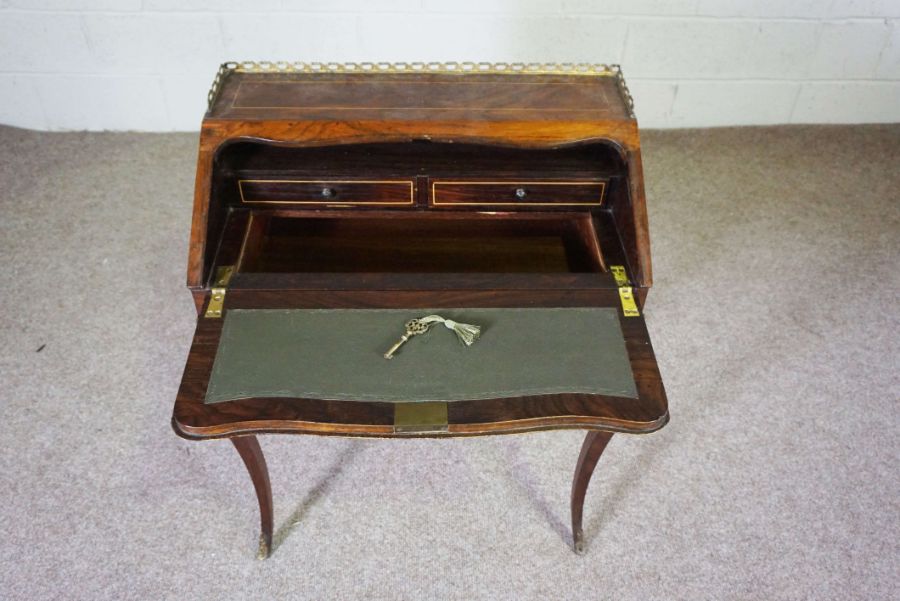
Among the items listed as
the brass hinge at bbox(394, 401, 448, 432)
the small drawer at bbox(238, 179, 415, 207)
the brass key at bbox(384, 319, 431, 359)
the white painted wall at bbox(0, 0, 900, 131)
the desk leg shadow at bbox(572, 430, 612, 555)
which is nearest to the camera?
→ the brass hinge at bbox(394, 401, 448, 432)

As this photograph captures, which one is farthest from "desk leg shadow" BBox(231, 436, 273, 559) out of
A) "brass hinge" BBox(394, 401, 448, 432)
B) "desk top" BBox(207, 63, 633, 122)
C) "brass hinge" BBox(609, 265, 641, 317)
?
"brass hinge" BBox(609, 265, 641, 317)

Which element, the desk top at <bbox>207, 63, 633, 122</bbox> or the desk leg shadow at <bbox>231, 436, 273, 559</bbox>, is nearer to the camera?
the desk leg shadow at <bbox>231, 436, 273, 559</bbox>

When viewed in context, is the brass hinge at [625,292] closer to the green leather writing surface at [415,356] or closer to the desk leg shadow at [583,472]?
the green leather writing surface at [415,356]

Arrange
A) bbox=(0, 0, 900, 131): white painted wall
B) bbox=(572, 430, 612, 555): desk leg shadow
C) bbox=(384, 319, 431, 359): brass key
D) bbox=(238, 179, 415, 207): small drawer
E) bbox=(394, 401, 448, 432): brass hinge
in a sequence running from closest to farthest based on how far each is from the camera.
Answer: bbox=(394, 401, 448, 432): brass hinge, bbox=(384, 319, 431, 359): brass key, bbox=(572, 430, 612, 555): desk leg shadow, bbox=(238, 179, 415, 207): small drawer, bbox=(0, 0, 900, 131): white painted wall

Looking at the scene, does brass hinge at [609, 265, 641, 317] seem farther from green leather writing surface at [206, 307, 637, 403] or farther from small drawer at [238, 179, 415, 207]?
small drawer at [238, 179, 415, 207]

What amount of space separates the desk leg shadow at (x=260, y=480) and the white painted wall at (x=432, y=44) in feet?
5.69

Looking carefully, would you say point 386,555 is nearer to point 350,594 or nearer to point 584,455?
point 350,594

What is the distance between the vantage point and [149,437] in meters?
1.90

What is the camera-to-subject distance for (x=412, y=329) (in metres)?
1.33

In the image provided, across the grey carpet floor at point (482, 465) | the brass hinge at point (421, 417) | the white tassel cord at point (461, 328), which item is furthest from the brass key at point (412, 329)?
the grey carpet floor at point (482, 465)

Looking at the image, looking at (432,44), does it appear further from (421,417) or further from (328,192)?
(421,417)

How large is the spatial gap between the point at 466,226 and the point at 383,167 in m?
0.25

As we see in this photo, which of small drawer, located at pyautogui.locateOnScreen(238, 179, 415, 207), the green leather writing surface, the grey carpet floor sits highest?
small drawer, located at pyautogui.locateOnScreen(238, 179, 415, 207)

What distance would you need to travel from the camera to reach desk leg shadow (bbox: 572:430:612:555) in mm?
1426
